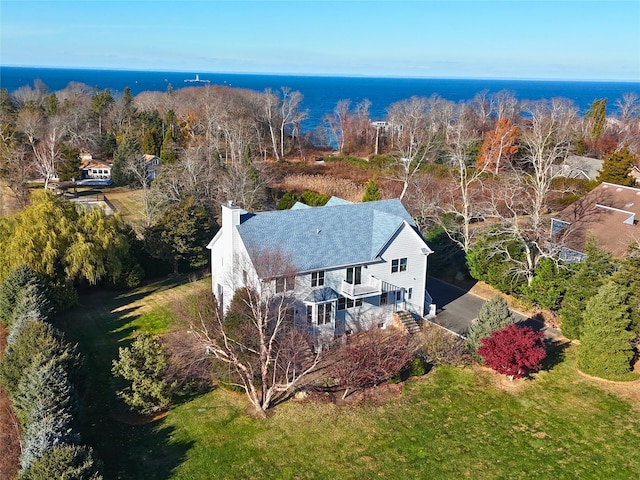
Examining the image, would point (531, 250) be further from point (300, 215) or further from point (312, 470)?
point (312, 470)

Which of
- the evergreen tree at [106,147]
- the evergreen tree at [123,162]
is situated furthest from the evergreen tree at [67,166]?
the evergreen tree at [106,147]

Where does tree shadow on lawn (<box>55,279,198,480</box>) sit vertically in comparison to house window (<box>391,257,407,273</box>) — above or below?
below

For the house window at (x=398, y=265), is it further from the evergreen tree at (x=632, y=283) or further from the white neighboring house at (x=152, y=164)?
the white neighboring house at (x=152, y=164)

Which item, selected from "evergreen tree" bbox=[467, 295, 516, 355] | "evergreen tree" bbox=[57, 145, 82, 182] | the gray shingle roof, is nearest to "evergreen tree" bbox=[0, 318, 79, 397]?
the gray shingle roof

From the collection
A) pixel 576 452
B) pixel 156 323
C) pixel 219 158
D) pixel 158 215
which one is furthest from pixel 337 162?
pixel 576 452

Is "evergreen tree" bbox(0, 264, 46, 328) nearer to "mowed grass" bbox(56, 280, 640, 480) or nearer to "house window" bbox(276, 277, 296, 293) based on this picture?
"mowed grass" bbox(56, 280, 640, 480)
